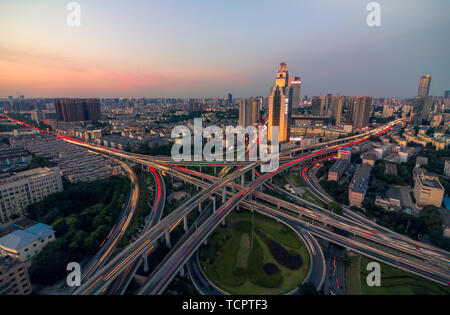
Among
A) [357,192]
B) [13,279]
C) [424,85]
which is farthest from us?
[424,85]

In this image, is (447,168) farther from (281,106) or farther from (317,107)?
(317,107)

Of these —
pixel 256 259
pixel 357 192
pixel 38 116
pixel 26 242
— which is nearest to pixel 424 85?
pixel 357 192

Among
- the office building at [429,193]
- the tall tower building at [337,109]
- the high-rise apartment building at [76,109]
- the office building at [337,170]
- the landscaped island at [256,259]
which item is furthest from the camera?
the tall tower building at [337,109]

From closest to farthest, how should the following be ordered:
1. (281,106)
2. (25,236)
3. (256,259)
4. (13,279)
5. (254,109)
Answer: (13,279) → (25,236) → (256,259) → (281,106) → (254,109)

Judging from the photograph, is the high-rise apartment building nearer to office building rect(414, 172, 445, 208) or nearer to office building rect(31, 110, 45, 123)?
office building rect(31, 110, 45, 123)

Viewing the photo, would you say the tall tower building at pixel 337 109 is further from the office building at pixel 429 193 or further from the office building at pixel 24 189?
the office building at pixel 24 189

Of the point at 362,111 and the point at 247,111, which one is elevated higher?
the point at 247,111

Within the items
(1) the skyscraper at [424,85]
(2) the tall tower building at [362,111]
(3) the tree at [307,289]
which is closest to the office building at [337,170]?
(3) the tree at [307,289]
